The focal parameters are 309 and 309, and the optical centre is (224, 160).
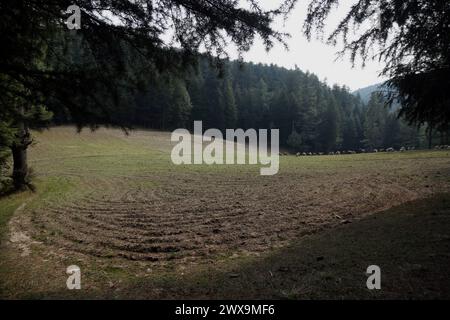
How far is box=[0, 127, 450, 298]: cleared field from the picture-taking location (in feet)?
19.8

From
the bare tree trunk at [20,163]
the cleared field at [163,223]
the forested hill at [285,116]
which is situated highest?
the forested hill at [285,116]

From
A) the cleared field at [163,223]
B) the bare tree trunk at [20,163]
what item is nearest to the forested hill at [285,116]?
the bare tree trunk at [20,163]

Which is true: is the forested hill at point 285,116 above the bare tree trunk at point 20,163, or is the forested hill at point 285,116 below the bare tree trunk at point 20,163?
above

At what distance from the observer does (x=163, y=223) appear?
9164mm

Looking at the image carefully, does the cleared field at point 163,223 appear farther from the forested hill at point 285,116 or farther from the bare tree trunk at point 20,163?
the forested hill at point 285,116

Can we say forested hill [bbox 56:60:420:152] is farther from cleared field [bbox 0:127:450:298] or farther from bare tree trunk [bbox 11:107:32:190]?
cleared field [bbox 0:127:450:298]

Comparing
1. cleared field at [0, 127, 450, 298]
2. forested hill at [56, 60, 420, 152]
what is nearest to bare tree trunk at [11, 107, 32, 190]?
cleared field at [0, 127, 450, 298]

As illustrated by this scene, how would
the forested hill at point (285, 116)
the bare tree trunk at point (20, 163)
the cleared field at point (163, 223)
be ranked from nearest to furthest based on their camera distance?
the cleared field at point (163, 223), the bare tree trunk at point (20, 163), the forested hill at point (285, 116)

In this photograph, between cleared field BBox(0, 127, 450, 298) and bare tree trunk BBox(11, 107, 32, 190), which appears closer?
cleared field BBox(0, 127, 450, 298)

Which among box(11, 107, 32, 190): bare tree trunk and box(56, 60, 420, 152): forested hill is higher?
box(56, 60, 420, 152): forested hill

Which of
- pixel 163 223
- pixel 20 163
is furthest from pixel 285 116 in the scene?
pixel 163 223

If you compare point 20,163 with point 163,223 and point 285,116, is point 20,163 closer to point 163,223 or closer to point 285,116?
point 163,223

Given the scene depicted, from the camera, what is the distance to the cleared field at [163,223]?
602 cm

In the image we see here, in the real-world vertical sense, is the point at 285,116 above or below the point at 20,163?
above
